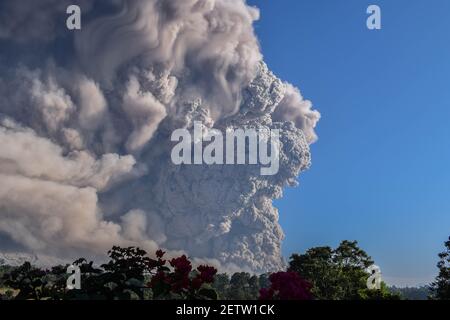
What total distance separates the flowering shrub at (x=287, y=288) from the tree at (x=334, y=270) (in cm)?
3981

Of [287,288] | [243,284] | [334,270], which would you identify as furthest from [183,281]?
[243,284]

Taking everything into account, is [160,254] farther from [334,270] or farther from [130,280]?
[334,270]

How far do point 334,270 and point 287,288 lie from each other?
4490cm

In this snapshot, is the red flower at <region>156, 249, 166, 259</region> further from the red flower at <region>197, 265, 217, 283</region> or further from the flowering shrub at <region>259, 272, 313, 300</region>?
the flowering shrub at <region>259, 272, 313, 300</region>

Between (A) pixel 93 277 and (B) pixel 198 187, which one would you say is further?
(B) pixel 198 187

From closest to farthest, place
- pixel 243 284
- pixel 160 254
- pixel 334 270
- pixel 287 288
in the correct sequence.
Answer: pixel 287 288, pixel 160 254, pixel 334 270, pixel 243 284

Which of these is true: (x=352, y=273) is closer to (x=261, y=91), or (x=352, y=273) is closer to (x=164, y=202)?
(x=261, y=91)

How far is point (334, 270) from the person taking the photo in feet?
155

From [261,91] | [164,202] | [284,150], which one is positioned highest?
[261,91]

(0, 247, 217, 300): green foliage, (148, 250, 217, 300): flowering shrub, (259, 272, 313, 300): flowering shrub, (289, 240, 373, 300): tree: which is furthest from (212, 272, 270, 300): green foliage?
(259, 272, 313, 300): flowering shrub

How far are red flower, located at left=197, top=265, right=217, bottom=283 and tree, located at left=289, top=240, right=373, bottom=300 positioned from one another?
39.2 m
